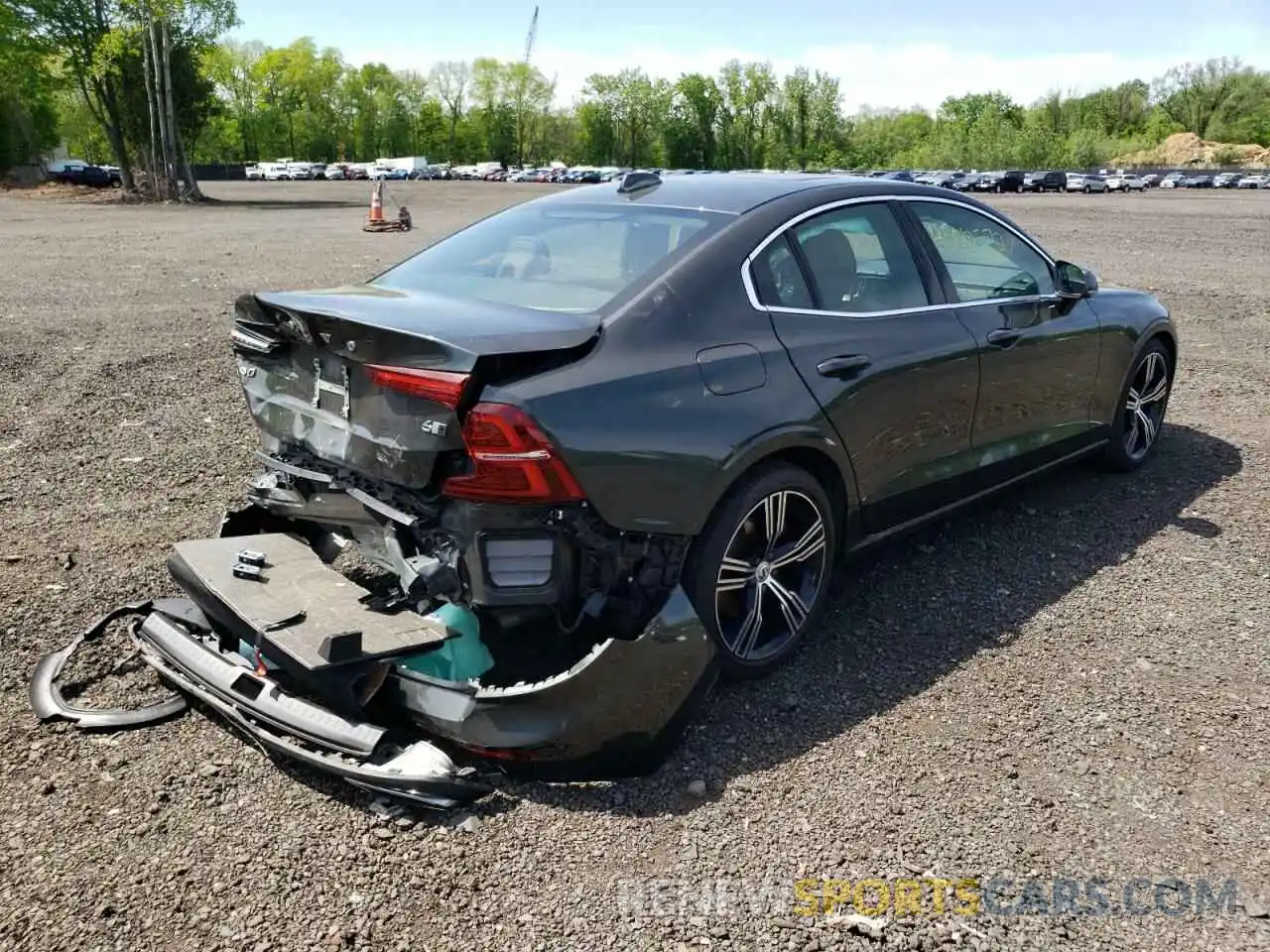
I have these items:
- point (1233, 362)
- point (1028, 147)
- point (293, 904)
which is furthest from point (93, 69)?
point (1028, 147)

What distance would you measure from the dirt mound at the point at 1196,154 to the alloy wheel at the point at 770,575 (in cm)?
11137

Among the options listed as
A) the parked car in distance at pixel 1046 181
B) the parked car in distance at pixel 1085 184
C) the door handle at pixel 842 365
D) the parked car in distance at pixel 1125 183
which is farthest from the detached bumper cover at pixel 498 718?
the parked car in distance at pixel 1125 183

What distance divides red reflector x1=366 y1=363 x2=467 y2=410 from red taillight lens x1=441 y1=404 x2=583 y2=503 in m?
0.08

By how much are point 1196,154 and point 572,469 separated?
385ft

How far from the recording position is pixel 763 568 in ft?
12.0

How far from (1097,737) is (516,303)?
2.43 m

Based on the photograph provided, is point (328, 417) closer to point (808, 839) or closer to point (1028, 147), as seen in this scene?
point (808, 839)

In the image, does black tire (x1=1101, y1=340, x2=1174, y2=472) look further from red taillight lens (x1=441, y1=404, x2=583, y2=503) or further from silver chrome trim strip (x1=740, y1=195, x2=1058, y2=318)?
red taillight lens (x1=441, y1=404, x2=583, y2=503)

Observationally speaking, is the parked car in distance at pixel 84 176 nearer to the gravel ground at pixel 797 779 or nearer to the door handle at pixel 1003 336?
the gravel ground at pixel 797 779

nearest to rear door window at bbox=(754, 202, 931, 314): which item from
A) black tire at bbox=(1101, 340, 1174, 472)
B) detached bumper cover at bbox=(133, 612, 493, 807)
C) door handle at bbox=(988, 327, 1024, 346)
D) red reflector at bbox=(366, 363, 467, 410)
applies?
door handle at bbox=(988, 327, 1024, 346)

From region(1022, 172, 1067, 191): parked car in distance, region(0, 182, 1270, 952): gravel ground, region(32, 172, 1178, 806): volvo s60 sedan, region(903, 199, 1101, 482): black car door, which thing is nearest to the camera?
region(0, 182, 1270, 952): gravel ground

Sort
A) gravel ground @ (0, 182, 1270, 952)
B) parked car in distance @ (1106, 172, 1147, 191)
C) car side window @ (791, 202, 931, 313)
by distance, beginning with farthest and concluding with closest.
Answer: parked car in distance @ (1106, 172, 1147, 191) < car side window @ (791, 202, 931, 313) < gravel ground @ (0, 182, 1270, 952)

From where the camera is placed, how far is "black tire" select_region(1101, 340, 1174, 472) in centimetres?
580

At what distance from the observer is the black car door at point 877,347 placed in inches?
148
